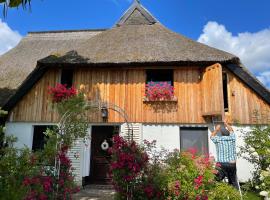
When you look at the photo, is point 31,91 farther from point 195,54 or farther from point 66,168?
point 195,54

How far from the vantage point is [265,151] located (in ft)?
25.9

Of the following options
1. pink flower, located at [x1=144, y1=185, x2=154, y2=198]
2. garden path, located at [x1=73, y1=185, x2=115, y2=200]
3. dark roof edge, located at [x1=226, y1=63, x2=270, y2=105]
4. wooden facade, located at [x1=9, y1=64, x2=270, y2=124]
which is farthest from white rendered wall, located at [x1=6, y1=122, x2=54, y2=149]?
dark roof edge, located at [x1=226, y1=63, x2=270, y2=105]

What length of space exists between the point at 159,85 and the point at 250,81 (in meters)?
3.43

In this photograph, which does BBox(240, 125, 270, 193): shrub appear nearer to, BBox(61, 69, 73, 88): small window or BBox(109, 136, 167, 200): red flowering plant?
BBox(109, 136, 167, 200): red flowering plant

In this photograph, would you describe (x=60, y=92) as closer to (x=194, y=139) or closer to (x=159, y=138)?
(x=159, y=138)

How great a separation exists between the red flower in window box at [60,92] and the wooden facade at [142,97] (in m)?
0.46

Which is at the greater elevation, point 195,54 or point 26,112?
point 195,54

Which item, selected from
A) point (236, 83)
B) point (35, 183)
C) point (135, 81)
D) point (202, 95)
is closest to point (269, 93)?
point (236, 83)

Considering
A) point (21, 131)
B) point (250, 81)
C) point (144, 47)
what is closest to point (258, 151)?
point (250, 81)

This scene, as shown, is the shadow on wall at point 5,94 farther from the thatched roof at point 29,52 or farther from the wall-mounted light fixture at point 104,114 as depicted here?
the wall-mounted light fixture at point 104,114

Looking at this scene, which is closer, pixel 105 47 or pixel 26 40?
pixel 105 47

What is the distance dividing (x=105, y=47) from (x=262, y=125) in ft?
23.4

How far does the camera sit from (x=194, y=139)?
1008 centimetres

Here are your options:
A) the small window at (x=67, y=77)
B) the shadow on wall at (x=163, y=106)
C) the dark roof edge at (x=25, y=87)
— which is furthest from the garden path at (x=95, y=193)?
the dark roof edge at (x=25, y=87)
